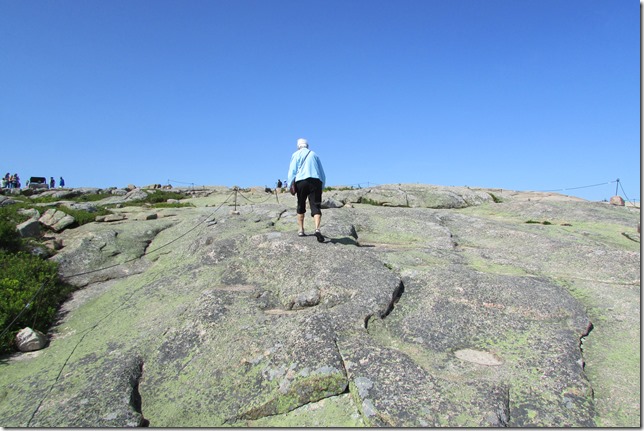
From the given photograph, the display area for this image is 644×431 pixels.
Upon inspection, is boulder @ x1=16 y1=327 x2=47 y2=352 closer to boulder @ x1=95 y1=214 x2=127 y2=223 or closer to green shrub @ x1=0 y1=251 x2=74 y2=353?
green shrub @ x1=0 y1=251 x2=74 y2=353

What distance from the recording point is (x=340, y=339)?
555 cm

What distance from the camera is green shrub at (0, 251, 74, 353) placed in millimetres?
7348

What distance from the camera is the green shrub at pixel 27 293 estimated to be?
735 centimetres

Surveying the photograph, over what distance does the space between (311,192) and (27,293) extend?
627 cm

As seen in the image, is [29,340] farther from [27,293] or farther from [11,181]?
[11,181]

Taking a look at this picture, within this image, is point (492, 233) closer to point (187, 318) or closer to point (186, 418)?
point (187, 318)

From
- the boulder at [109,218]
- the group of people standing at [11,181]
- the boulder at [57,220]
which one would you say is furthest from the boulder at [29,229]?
the group of people standing at [11,181]

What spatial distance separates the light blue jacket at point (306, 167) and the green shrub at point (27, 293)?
570 centimetres

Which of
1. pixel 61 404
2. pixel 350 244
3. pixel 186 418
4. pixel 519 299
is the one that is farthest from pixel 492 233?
pixel 61 404

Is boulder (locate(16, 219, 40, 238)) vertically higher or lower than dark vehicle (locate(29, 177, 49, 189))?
lower

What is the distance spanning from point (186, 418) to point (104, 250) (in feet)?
26.7

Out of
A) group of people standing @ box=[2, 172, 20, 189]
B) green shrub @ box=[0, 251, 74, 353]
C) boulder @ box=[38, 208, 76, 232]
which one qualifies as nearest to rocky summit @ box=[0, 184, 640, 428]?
green shrub @ box=[0, 251, 74, 353]

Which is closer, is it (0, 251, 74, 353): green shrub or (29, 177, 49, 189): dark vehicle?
(0, 251, 74, 353): green shrub

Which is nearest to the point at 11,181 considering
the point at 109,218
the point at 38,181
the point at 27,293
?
the point at 38,181
